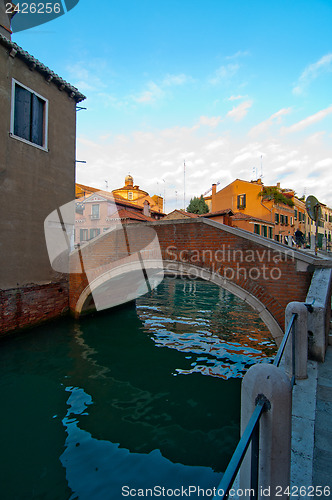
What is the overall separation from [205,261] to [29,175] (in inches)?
237

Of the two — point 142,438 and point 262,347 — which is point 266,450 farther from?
point 262,347

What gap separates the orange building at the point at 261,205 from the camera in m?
27.7

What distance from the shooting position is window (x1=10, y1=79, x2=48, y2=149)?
805 centimetres

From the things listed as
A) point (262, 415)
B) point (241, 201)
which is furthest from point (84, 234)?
point (262, 415)

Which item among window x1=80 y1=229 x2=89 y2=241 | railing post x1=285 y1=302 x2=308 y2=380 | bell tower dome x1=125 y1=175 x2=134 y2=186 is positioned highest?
bell tower dome x1=125 y1=175 x2=134 y2=186

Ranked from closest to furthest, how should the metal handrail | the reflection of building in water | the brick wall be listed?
the metal handrail → the brick wall → the reflection of building in water

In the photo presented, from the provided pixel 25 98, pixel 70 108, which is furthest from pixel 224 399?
pixel 70 108

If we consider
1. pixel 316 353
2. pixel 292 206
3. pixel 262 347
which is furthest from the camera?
pixel 292 206

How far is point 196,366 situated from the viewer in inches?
269

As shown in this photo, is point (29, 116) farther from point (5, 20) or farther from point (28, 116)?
point (5, 20)

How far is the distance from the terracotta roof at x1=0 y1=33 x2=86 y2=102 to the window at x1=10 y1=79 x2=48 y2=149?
757 mm

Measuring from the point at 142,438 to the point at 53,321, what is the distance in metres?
6.33
